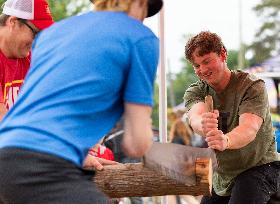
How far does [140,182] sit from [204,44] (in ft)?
2.87

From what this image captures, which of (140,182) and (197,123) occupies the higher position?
(197,123)

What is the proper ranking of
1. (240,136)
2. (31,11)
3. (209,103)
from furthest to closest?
(209,103) < (240,136) < (31,11)

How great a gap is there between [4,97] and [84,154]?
1.58 metres

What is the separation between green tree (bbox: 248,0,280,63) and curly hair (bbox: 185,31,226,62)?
13.8m

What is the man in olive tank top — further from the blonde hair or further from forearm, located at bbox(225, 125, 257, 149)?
the blonde hair

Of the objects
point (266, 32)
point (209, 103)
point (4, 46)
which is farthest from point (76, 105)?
point (266, 32)

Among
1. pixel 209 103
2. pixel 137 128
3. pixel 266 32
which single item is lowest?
pixel 266 32

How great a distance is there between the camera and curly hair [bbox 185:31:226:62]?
3.74m

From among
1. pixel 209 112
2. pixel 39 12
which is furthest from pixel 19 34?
pixel 209 112

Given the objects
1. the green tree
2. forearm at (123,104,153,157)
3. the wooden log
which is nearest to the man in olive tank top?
the wooden log

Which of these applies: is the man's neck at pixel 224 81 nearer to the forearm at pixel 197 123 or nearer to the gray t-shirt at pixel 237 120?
the gray t-shirt at pixel 237 120

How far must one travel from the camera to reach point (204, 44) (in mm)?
3752

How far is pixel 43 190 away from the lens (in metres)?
1.95

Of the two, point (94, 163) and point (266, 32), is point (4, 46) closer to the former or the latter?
point (94, 163)
